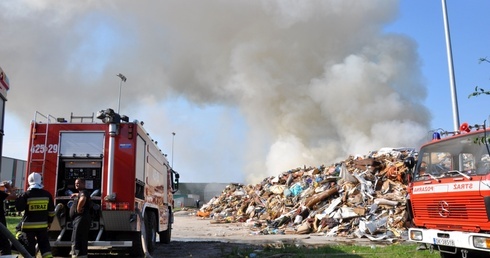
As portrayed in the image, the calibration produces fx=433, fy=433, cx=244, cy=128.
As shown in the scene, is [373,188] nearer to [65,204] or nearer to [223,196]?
[65,204]

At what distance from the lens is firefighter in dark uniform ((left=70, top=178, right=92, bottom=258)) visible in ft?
22.3

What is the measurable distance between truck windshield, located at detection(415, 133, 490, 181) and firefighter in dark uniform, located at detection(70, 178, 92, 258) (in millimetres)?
5519

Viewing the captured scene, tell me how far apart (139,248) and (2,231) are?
5.09 m

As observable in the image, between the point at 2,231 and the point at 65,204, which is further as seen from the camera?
the point at 65,204

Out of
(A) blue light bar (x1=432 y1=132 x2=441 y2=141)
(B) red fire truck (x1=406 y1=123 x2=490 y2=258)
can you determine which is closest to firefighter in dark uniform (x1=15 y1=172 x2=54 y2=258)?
(B) red fire truck (x1=406 y1=123 x2=490 y2=258)

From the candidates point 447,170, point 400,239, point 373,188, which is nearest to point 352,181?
point 373,188

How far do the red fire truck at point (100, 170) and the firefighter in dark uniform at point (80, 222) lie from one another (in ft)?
1.73

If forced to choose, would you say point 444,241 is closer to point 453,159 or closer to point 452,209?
point 452,209

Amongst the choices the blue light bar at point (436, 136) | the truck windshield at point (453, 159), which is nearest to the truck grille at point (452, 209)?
the truck windshield at point (453, 159)

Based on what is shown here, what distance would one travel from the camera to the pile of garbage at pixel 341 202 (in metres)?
14.4

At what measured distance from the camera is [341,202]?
1648cm

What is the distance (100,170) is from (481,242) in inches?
256

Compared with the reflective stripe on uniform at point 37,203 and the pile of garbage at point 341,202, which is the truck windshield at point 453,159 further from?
the reflective stripe on uniform at point 37,203

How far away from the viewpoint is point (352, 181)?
17656 millimetres
